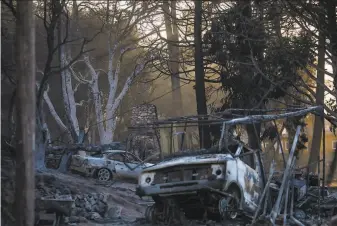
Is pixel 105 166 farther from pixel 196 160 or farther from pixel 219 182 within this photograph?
pixel 219 182

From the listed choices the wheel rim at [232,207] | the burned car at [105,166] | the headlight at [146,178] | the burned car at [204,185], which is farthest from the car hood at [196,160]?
the burned car at [105,166]

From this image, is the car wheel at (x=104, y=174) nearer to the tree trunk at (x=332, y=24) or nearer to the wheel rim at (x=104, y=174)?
the wheel rim at (x=104, y=174)

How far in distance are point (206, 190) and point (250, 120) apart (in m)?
1.79

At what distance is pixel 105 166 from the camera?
24359 mm

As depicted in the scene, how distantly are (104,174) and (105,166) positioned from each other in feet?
1.13

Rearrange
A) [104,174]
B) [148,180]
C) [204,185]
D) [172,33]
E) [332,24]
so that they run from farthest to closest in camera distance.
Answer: [172,33] → [104,174] → [332,24] → [148,180] → [204,185]

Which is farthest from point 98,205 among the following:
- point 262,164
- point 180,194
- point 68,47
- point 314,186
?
point 68,47

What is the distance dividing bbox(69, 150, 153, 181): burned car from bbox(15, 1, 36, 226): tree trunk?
1583 cm

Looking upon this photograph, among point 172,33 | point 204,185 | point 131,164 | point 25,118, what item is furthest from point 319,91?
point 25,118

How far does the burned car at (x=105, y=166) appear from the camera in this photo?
2414 cm

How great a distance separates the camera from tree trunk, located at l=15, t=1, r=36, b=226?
27.0ft

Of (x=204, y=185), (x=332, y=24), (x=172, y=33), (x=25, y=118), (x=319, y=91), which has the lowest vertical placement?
(x=204, y=185)

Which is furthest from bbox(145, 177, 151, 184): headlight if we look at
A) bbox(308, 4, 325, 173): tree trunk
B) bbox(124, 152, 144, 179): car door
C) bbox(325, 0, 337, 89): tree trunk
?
bbox(325, 0, 337, 89): tree trunk

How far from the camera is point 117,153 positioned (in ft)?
80.3
